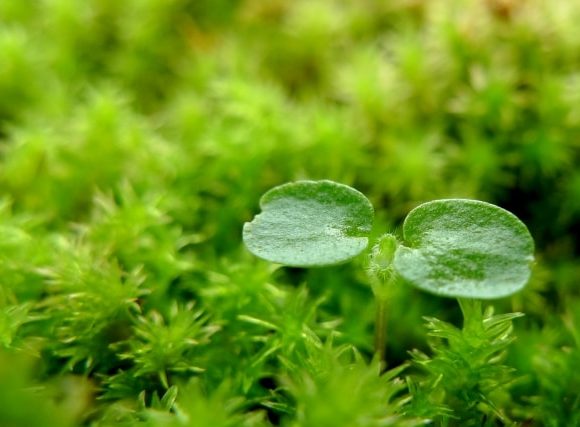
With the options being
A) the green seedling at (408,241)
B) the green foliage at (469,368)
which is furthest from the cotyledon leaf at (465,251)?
the green foliage at (469,368)

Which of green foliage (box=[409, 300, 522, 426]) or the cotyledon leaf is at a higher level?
the cotyledon leaf

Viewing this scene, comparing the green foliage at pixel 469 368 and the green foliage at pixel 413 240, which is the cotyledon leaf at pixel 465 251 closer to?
the green foliage at pixel 413 240

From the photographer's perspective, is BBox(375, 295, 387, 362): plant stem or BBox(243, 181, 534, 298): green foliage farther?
BBox(375, 295, 387, 362): plant stem

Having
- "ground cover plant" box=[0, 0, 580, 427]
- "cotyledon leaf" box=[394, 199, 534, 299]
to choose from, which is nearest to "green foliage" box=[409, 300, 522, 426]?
"ground cover plant" box=[0, 0, 580, 427]

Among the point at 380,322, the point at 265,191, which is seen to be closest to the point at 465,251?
the point at 380,322

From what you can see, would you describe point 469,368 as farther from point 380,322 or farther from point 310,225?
point 310,225

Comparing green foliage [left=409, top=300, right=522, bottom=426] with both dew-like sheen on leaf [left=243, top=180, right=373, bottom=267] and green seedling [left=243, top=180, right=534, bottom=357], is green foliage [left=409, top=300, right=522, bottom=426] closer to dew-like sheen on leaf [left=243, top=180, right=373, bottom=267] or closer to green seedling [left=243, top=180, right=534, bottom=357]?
green seedling [left=243, top=180, right=534, bottom=357]

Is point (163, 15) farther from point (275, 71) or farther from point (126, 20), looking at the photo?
point (275, 71)
